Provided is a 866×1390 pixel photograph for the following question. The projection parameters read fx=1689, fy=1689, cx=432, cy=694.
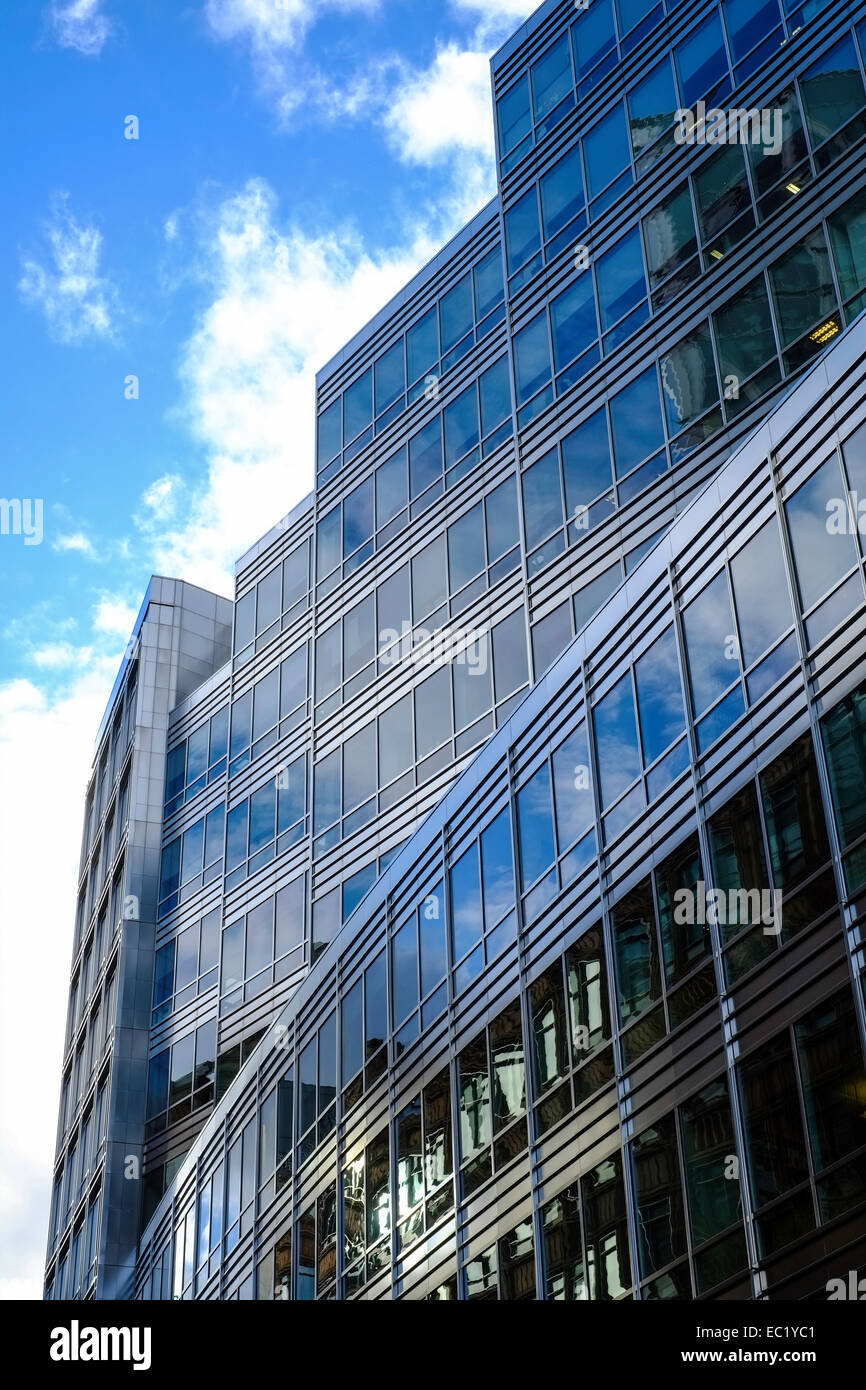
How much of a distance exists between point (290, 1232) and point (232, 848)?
12513 mm

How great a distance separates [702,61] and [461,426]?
8.63 metres

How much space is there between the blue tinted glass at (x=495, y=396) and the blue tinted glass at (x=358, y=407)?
Answer: 18.7 feet

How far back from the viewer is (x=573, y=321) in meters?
30.8

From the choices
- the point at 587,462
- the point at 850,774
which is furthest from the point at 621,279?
the point at 850,774

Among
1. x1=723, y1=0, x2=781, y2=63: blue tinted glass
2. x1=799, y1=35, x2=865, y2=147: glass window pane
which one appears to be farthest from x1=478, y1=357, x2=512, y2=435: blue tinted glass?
x1=799, y1=35, x2=865, y2=147: glass window pane

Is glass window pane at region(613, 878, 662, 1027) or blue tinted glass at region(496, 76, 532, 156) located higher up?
blue tinted glass at region(496, 76, 532, 156)

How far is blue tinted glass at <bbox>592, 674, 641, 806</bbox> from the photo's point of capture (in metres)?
21.3

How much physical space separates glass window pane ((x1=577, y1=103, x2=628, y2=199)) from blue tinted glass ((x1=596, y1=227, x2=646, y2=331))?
5.80ft

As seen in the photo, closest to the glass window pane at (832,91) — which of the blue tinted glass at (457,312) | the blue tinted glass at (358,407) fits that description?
the blue tinted glass at (457,312)

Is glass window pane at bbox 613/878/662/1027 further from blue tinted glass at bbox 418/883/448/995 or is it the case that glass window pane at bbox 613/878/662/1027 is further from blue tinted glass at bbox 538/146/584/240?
blue tinted glass at bbox 538/146/584/240

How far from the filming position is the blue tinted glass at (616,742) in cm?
2130

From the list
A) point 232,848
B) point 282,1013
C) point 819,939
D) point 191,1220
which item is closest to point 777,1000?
point 819,939

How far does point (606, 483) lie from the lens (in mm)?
28484
